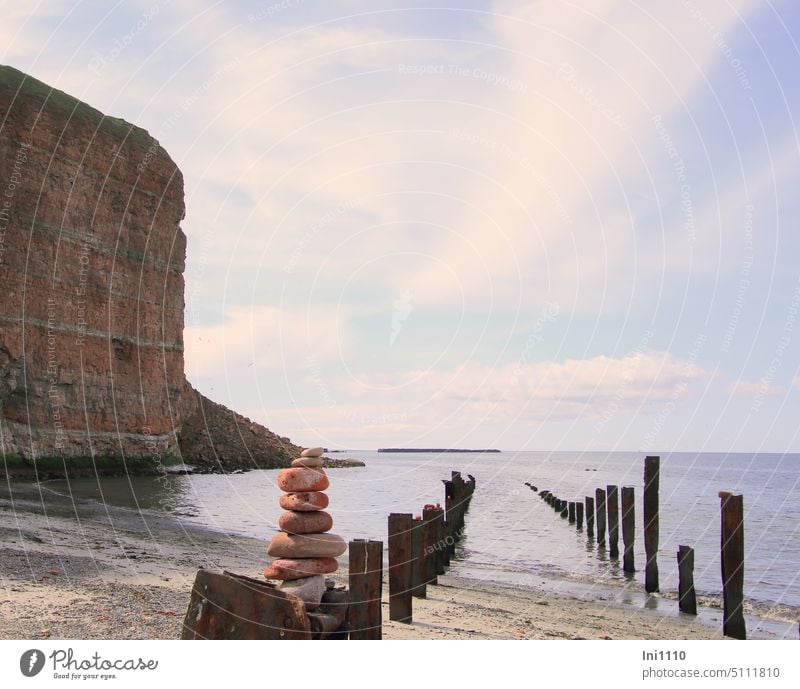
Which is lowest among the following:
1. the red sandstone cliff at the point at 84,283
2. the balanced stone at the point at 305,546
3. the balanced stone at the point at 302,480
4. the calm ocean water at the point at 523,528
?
the calm ocean water at the point at 523,528

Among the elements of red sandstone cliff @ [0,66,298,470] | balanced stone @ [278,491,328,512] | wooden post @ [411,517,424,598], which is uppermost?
red sandstone cliff @ [0,66,298,470]

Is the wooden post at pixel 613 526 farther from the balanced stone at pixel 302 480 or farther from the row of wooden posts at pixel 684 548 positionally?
the balanced stone at pixel 302 480

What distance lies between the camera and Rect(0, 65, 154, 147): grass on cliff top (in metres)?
43.4

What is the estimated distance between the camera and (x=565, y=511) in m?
42.5

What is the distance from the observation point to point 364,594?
8344 millimetres

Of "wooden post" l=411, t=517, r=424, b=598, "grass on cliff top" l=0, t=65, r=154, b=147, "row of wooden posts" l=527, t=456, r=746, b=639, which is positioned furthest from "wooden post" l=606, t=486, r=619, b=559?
"grass on cliff top" l=0, t=65, r=154, b=147

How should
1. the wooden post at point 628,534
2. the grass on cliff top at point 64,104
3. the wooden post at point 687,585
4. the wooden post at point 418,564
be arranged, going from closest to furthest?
the wooden post at point 418,564 < the wooden post at point 687,585 < the wooden post at point 628,534 < the grass on cliff top at point 64,104

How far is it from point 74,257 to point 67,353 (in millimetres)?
5502

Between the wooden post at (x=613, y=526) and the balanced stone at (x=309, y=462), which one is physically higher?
the balanced stone at (x=309, y=462)

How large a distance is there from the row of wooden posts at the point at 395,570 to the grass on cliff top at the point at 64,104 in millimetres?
36974

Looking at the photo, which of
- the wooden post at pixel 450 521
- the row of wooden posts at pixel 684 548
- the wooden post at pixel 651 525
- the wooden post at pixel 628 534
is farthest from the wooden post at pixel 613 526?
the wooden post at pixel 450 521

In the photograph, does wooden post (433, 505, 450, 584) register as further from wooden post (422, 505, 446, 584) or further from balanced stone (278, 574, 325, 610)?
balanced stone (278, 574, 325, 610)

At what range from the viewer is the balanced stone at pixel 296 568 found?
27.0 feet

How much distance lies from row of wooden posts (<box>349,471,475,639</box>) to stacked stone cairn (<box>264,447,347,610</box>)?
30cm
